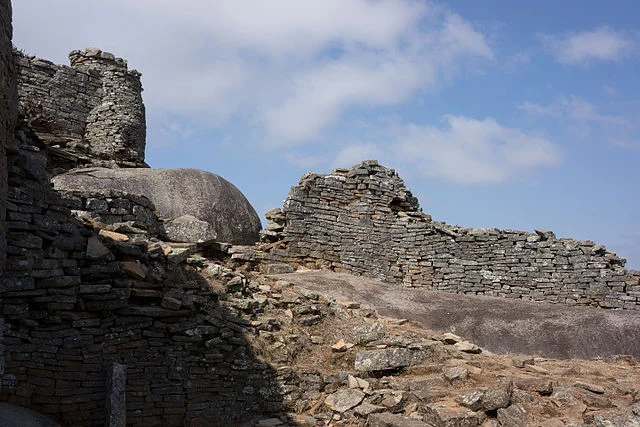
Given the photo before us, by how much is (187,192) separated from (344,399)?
25.7 ft

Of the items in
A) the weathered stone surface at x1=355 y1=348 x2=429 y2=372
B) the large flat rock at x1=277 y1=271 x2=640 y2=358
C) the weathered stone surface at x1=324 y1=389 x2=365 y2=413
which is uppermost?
the large flat rock at x1=277 y1=271 x2=640 y2=358

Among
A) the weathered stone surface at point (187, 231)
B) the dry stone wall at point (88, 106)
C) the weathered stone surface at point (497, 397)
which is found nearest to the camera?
the weathered stone surface at point (497, 397)


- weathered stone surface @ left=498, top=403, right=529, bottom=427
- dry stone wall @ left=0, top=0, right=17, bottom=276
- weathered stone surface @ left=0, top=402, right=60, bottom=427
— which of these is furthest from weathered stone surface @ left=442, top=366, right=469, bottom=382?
dry stone wall @ left=0, top=0, right=17, bottom=276

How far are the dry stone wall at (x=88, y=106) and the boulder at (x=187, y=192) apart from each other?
2.58 m

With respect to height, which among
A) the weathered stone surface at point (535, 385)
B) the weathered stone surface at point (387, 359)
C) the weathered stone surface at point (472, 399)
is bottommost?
the weathered stone surface at point (472, 399)

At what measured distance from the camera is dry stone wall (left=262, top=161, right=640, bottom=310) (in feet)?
50.4

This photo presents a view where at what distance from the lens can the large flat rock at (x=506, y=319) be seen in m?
11.7

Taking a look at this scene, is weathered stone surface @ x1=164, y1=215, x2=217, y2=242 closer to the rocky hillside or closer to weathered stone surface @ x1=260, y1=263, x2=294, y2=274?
weathered stone surface @ x1=260, y1=263, x2=294, y2=274

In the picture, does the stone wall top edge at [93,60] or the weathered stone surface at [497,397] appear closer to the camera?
the weathered stone surface at [497,397]

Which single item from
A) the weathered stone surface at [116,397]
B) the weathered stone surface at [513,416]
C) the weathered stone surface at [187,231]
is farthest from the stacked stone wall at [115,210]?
the weathered stone surface at [513,416]

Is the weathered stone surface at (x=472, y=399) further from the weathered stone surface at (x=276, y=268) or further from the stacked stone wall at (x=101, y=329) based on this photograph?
the weathered stone surface at (x=276, y=268)

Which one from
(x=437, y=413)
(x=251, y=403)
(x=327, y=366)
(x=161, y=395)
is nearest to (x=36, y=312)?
(x=161, y=395)

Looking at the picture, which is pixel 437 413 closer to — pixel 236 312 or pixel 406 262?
pixel 236 312

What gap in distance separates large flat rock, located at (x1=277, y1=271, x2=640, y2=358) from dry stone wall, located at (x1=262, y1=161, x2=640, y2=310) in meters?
2.33
